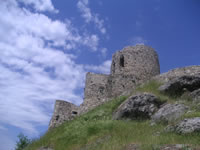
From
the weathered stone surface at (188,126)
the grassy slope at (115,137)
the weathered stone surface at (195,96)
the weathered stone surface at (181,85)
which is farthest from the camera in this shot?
the weathered stone surface at (181,85)

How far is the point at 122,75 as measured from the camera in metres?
16.9

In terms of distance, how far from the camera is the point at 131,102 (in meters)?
9.46

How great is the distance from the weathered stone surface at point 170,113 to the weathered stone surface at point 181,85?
218 centimetres

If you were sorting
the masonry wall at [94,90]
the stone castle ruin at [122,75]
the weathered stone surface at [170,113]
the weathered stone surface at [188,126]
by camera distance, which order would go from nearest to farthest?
the weathered stone surface at [188,126] → the weathered stone surface at [170,113] → the stone castle ruin at [122,75] → the masonry wall at [94,90]

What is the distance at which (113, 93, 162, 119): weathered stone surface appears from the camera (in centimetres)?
884

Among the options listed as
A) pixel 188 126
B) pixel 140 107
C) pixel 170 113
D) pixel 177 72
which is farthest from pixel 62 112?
pixel 188 126

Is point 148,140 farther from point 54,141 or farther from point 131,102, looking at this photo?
point 54,141

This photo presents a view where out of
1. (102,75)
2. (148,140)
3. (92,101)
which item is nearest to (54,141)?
(148,140)

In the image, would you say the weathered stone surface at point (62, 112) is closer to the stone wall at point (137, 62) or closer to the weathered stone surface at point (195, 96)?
the stone wall at point (137, 62)

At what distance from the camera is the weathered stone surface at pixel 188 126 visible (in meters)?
5.56

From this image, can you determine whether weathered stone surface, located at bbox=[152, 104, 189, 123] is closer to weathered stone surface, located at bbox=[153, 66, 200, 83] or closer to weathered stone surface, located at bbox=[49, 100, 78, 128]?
weathered stone surface, located at bbox=[153, 66, 200, 83]

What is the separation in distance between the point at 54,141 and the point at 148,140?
4.95 meters

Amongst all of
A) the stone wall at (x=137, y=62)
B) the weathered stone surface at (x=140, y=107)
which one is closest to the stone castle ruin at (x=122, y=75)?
the stone wall at (x=137, y=62)

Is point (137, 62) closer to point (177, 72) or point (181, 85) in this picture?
point (177, 72)
